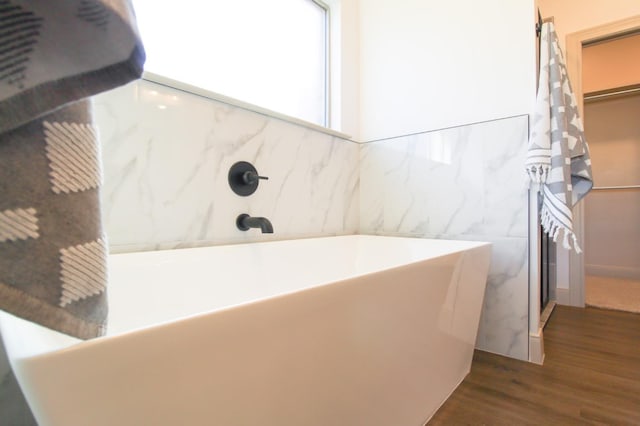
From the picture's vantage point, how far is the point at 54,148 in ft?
0.79

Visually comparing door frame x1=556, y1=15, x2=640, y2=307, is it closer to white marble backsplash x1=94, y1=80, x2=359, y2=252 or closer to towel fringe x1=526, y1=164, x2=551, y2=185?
towel fringe x1=526, y1=164, x2=551, y2=185

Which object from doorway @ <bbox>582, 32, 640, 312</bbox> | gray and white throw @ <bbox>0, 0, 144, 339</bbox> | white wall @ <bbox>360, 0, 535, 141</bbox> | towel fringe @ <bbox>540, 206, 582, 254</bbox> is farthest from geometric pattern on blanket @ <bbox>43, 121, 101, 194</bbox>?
doorway @ <bbox>582, 32, 640, 312</bbox>

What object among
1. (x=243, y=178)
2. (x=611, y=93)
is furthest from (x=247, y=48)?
(x=611, y=93)

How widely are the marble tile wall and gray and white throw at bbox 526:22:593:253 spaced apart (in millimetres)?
90

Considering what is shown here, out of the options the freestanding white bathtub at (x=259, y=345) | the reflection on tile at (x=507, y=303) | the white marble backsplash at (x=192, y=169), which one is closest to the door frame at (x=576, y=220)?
the reflection on tile at (x=507, y=303)

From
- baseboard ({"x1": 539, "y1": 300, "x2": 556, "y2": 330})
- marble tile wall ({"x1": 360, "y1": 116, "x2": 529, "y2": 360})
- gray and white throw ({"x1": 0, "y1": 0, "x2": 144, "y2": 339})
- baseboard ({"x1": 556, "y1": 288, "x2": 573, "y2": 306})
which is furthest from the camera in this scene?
baseboard ({"x1": 556, "y1": 288, "x2": 573, "y2": 306})

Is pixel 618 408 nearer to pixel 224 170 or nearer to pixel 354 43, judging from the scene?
pixel 224 170

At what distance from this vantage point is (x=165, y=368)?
351 millimetres

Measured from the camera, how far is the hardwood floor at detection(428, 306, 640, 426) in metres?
1.06

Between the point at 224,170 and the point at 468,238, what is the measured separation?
1.33 m

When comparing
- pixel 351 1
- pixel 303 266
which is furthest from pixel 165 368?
pixel 351 1

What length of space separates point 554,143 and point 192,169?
5.40 feet

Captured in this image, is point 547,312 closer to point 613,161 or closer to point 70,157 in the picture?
point 613,161

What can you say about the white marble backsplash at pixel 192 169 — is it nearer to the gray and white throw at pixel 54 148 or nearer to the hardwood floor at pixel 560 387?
the gray and white throw at pixel 54 148
